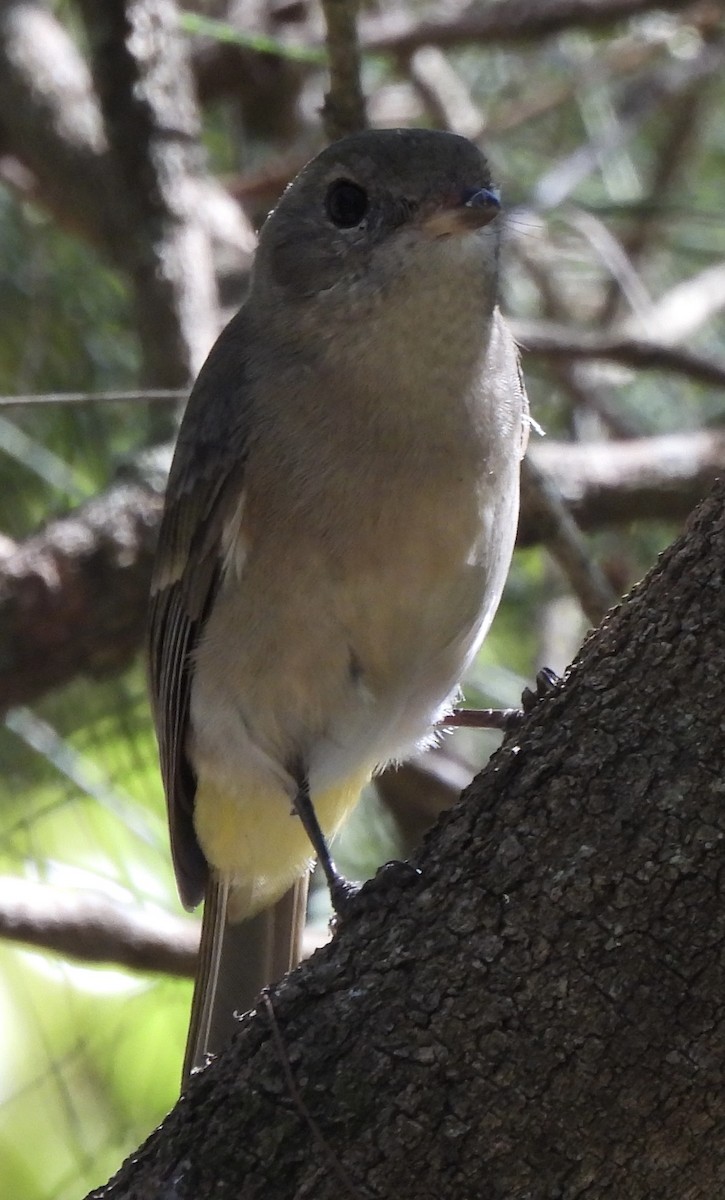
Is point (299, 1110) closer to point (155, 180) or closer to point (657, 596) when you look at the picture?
point (657, 596)

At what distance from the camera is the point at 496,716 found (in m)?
3.26

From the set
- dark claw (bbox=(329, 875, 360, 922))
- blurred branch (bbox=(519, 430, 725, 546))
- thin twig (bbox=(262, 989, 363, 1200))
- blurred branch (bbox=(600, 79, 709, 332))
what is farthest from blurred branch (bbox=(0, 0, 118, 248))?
thin twig (bbox=(262, 989, 363, 1200))

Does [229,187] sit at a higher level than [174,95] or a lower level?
higher

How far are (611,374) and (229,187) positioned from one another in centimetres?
155

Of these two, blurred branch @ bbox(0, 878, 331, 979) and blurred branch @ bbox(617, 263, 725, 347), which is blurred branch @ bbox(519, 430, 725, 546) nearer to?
blurred branch @ bbox(617, 263, 725, 347)

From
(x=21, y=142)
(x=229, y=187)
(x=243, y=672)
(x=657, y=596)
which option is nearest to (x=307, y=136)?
(x=229, y=187)

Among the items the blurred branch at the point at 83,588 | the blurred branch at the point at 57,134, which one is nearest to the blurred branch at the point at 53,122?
the blurred branch at the point at 57,134

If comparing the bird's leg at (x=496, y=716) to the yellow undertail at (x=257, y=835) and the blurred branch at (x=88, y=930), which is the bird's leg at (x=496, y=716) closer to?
the yellow undertail at (x=257, y=835)

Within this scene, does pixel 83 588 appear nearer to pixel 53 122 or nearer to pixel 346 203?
pixel 346 203

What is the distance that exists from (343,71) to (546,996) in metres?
2.42

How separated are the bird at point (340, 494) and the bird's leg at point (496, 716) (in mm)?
48

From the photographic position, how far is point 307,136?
596cm

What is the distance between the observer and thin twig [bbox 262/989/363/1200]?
202 centimetres

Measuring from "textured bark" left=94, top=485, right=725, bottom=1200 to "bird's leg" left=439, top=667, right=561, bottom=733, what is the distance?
1.80 ft
